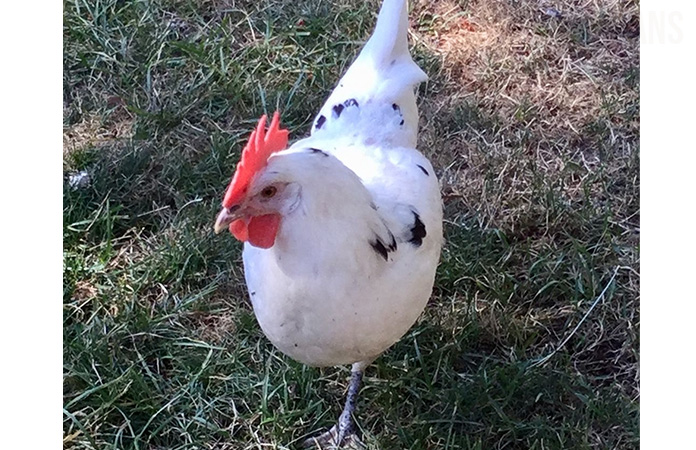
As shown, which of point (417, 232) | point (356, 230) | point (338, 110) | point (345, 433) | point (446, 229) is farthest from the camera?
point (446, 229)

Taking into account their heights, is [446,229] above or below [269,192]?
below

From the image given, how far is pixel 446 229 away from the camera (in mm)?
2869

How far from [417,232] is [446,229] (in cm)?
94

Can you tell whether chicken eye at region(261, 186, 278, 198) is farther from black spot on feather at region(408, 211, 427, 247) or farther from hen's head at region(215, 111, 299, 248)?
black spot on feather at region(408, 211, 427, 247)

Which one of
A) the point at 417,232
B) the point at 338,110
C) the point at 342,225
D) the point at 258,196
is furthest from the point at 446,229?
the point at 258,196

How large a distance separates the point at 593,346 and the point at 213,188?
1501 millimetres

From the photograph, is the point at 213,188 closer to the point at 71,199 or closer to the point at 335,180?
the point at 71,199

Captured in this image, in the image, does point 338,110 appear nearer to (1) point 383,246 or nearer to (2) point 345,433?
(1) point 383,246

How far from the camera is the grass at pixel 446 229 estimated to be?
2387 mm

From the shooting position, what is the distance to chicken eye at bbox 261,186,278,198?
164 cm

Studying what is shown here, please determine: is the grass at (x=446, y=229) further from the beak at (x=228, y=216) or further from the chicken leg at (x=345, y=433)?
the beak at (x=228, y=216)

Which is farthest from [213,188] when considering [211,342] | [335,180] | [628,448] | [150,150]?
[628,448]

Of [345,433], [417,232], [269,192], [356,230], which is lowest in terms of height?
[345,433]

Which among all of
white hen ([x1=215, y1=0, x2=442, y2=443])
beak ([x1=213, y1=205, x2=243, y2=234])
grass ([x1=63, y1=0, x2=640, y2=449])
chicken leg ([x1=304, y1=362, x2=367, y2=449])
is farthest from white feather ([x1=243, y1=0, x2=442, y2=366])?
grass ([x1=63, y1=0, x2=640, y2=449])
